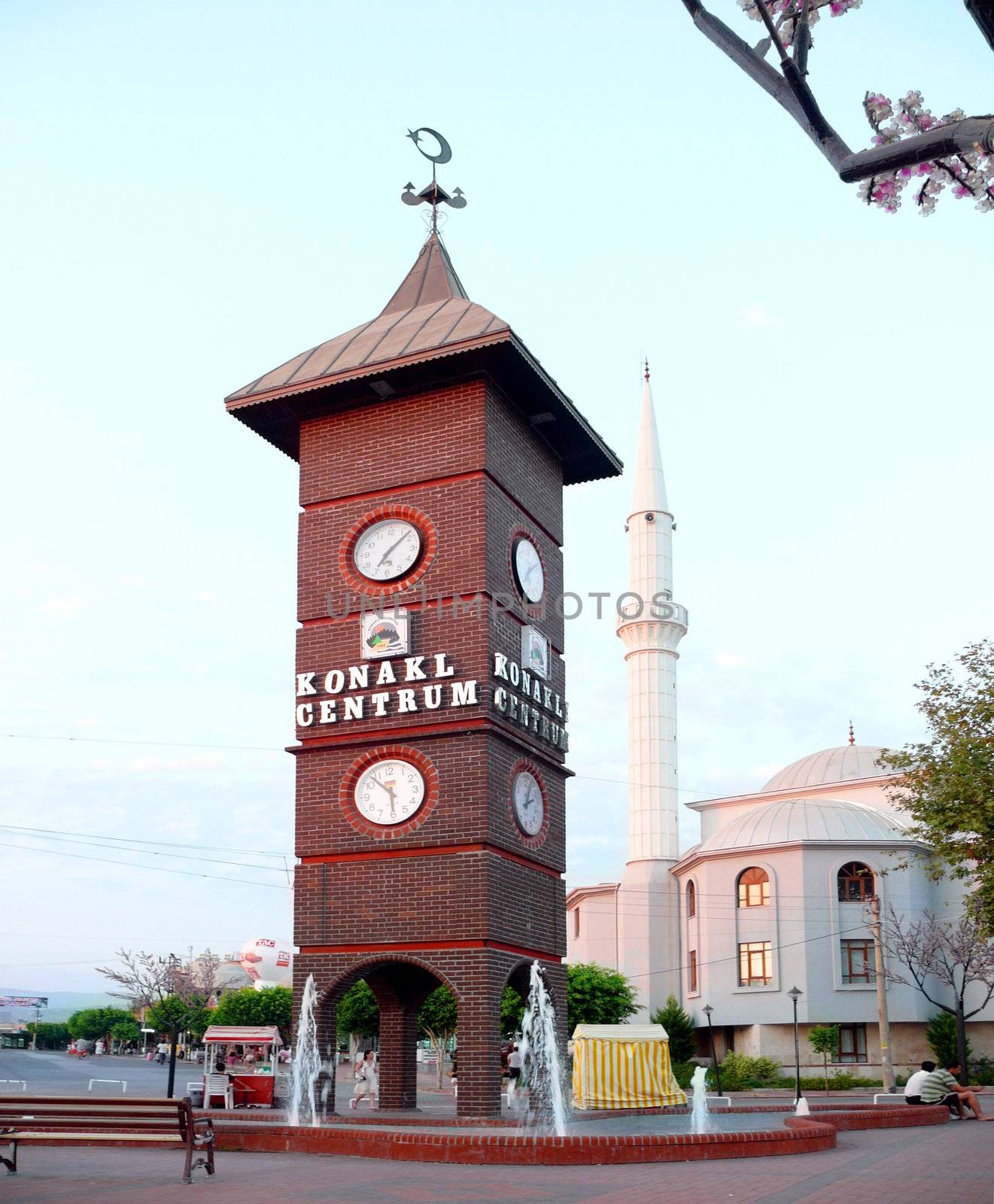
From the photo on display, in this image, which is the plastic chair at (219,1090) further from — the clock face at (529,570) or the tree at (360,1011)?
the tree at (360,1011)

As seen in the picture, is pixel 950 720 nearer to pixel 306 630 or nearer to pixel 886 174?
pixel 306 630

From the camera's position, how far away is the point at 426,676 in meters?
23.0

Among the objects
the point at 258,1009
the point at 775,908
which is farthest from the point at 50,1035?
the point at 775,908

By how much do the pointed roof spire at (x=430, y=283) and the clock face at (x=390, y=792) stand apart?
9246 millimetres

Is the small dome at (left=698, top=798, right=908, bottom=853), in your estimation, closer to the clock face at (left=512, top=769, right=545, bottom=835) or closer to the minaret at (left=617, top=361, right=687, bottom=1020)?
the minaret at (left=617, top=361, right=687, bottom=1020)

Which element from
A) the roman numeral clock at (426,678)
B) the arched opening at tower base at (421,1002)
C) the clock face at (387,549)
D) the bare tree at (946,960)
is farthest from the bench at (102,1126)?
the bare tree at (946,960)

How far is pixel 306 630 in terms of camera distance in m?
24.4

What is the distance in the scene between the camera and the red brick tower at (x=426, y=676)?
72.4 feet

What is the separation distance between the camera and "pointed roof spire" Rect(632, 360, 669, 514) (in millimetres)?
70062

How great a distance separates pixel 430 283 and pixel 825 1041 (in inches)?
1364

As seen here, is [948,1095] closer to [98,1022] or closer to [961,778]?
[961,778]

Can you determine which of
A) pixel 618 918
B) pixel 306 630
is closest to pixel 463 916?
pixel 306 630

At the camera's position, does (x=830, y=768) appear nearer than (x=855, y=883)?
No

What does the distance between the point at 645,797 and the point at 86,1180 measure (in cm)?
5420
